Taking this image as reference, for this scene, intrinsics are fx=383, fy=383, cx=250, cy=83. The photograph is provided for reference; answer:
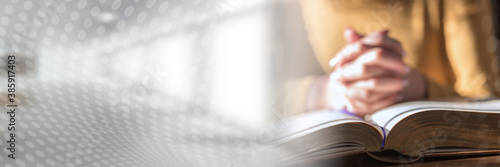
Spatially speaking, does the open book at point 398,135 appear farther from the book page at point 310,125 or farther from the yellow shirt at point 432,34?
the yellow shirt at point 432,34

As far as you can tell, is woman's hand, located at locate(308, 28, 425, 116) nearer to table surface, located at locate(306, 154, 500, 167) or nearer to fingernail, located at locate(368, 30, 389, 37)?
fingernail, located at locate(368, 30, 389, 37)

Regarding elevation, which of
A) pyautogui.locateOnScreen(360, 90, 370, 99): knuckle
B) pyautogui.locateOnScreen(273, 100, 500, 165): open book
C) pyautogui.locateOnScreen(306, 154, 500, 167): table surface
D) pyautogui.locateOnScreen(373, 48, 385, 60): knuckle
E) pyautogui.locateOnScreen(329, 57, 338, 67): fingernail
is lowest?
pyautogui.locateOnScreen(306, 154, 500, 167): table surface

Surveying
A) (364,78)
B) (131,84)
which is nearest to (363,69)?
(364,78)

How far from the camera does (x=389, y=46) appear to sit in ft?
1.62

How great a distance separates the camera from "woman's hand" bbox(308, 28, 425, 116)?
462 mm

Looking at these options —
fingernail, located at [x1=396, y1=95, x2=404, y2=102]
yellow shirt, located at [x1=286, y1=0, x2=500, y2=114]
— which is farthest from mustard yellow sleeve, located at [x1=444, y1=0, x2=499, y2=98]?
fingernail, located at [x1=396, y1=95, x2=404, y2=102]

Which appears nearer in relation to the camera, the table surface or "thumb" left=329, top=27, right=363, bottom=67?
the table surface

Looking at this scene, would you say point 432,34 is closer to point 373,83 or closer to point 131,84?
point 373,83

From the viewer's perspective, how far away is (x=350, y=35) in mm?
508

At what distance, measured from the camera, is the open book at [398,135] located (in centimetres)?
35

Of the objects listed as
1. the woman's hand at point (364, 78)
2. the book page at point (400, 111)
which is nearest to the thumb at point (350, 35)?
the woman's hand at point (364, 78)

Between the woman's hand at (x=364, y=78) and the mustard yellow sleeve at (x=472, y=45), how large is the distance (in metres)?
0.10

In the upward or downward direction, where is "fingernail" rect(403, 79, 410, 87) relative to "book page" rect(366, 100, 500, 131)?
upward

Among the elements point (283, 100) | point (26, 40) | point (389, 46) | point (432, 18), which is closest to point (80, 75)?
point (26, 40)
